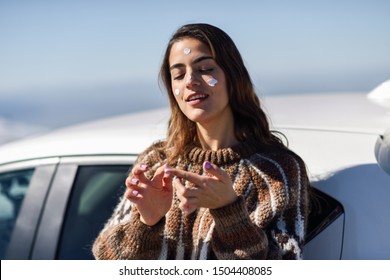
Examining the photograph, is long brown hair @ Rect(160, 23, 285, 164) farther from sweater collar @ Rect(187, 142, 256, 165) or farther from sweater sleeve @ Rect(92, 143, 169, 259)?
sweater sleeve @ Rect(92, 143, 169, 259)

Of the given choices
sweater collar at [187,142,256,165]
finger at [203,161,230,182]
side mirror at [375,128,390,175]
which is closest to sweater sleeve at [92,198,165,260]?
sweater collar at [187,142,256,165]

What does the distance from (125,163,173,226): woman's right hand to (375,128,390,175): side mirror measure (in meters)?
0.74

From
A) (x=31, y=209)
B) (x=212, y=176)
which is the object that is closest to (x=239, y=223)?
(x=212, y=176)

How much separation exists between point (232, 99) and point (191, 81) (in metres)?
0.17

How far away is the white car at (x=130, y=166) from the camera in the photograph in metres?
2.75

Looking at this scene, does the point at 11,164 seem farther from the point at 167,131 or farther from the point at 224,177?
the point at 224,177

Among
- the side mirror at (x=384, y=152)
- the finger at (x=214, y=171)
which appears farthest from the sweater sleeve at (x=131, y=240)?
the side mirror at (x=384, y=152)

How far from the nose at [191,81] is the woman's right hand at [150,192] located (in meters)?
0.34

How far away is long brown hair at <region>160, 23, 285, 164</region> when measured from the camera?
111 inches

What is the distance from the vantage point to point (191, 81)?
2.78 metres

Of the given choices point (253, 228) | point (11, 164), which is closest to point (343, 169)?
point (253, 228)

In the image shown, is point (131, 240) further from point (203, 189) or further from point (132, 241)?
point (203, 189)

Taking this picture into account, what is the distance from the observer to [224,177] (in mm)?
2426

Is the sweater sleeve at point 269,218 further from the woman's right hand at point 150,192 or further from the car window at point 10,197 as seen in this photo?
the car window at point 10,197
